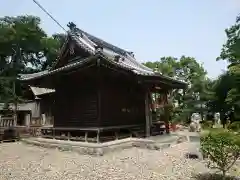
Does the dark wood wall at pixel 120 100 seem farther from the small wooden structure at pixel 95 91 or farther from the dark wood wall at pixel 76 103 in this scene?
the dark wood wall at pixel 76 103

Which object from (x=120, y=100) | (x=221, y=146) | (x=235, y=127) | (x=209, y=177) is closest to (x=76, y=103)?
(x=120, y=100)

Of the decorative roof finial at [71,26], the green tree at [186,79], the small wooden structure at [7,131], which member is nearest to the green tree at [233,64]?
the green tree at [186,79]

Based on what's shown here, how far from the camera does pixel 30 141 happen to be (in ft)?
53.7

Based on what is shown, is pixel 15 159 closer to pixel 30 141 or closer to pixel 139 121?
pixel 30 141

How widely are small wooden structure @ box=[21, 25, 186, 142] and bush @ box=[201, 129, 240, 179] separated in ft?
21.8

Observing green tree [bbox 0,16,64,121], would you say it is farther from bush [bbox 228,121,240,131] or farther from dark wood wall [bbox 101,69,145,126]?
bush [bbox 228,121,240,131]

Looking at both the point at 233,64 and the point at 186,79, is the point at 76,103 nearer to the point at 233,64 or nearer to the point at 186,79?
the point at 233,64

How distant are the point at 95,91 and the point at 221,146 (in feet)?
28.5

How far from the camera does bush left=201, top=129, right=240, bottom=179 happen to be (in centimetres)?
742

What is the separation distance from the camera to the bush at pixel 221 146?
7.42 metres

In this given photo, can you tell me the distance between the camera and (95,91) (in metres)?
15.0

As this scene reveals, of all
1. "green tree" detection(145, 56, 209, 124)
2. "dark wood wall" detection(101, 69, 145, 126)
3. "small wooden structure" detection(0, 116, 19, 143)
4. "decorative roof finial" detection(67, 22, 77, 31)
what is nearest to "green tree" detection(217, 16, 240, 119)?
"green tree" detection(145, 56, 209, 124)

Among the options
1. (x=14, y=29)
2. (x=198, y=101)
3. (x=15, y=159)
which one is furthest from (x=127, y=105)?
(x=14, y=29)

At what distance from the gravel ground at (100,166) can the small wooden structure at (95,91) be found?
8.57ft
